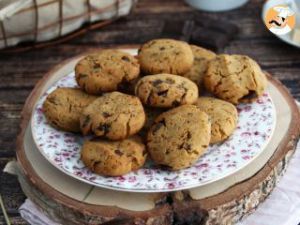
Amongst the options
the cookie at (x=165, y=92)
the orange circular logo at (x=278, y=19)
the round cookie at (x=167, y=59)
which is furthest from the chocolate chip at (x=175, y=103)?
the orange circular logo at (x=278, y=19)

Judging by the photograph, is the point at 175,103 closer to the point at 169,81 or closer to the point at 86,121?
the point at 169,81

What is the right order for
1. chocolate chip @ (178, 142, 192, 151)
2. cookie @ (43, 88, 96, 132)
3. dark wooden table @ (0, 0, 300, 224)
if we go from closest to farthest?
1. chocolate chip @ (178, 142, 192, 151)
2. cookie @ (43, 88, 96, 132)
3. dark wooden table @ (0, 0, 300, 224)

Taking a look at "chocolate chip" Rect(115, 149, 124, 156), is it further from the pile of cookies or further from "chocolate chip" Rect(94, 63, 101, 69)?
"chocolate chip" Rect(94, 63, 101, 69)

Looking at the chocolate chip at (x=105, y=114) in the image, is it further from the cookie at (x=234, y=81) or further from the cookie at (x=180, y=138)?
the cookie at (x=234, y=81)

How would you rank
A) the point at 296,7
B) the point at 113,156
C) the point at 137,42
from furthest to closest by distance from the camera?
the point at 137,42 < the point at 296,7 < the point at 113,156

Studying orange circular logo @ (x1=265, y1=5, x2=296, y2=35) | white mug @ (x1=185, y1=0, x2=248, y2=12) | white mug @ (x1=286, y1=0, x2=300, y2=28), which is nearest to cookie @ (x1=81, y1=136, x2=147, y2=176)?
orange circular logo @ (x1=265, y1=5, x2=296, y2=35)

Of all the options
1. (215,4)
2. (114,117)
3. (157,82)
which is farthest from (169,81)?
(215,4)

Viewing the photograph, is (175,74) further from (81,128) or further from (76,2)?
(76,2)
